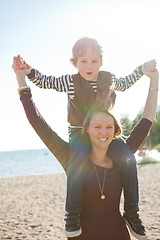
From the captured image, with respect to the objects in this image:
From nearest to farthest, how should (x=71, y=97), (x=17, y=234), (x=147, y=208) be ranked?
(x=71, y=97) → (x=17, y=234) → (x=147, y=208)

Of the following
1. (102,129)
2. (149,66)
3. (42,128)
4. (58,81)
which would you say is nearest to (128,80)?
(149,66)

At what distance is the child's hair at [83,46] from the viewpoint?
2.72 metres

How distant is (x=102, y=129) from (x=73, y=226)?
766 millimetres

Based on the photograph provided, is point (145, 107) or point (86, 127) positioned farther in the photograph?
point (145, 107)

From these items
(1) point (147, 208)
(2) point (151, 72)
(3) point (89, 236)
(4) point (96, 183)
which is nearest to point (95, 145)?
(4) point (96, 183)

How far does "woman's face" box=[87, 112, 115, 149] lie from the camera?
2.26 meters

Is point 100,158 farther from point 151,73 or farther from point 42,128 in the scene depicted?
point 151,73

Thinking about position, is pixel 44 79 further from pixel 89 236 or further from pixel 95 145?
pixel 89 236

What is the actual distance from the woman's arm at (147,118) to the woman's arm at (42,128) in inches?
24.5

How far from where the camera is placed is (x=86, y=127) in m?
2.38

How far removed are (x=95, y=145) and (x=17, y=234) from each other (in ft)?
19.0

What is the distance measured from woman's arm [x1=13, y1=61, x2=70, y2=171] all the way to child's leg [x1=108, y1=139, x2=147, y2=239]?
41 cm

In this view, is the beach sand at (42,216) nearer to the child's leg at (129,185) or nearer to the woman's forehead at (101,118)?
the child's leg at (129,185)

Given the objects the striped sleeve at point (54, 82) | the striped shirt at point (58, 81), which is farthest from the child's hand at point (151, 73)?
the striped sleeve at point (54, 82)
